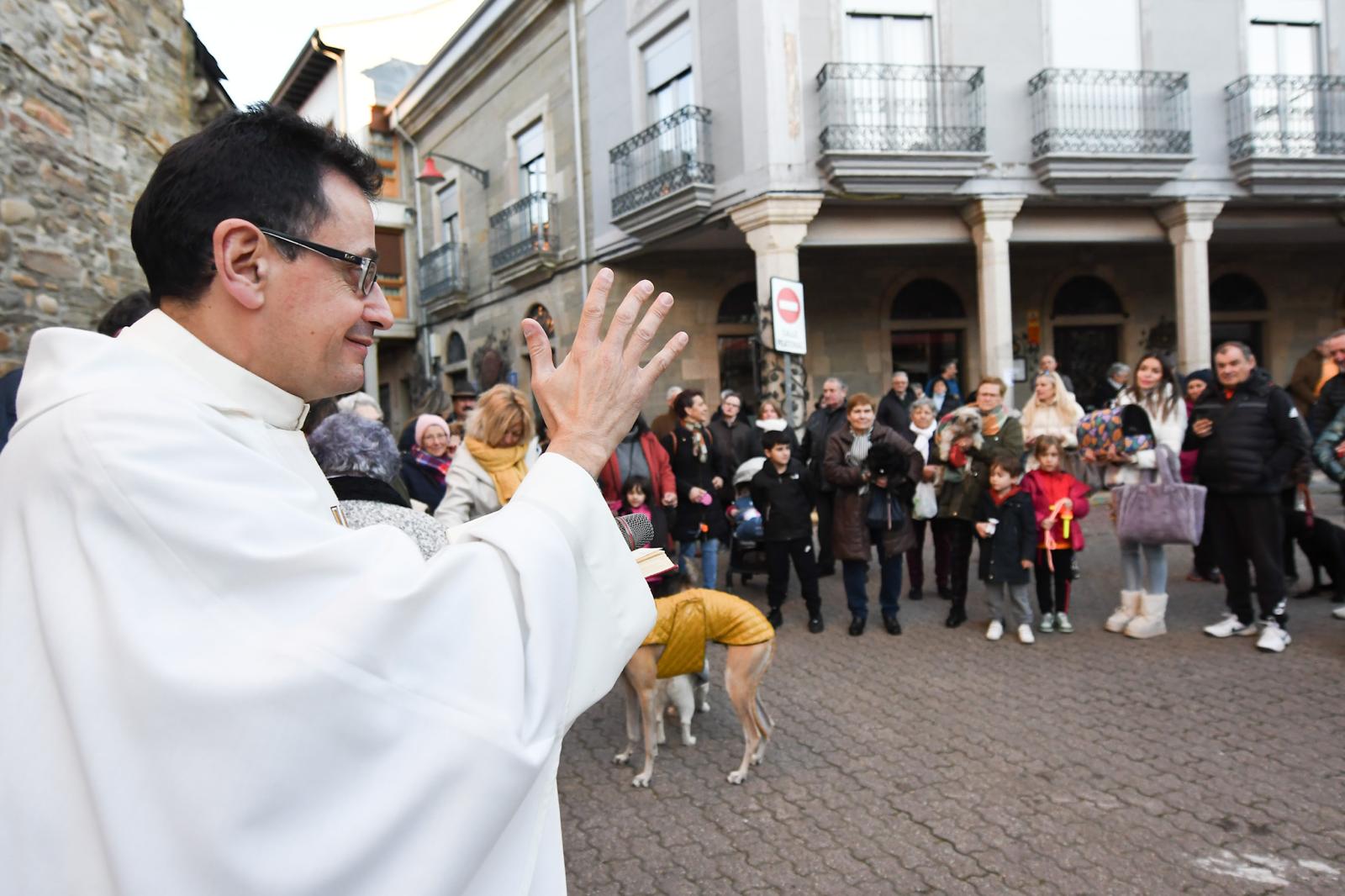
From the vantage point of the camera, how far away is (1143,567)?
20.4ft

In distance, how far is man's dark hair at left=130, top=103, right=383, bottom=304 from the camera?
1.12 meters

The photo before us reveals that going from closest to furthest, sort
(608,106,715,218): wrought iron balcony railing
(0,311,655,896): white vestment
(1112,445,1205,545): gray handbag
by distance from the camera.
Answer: (0,311,655,896): white vestment
(1112,445,1205,545): gray handbag
(608,106,715,218): wrought iron balcony railing

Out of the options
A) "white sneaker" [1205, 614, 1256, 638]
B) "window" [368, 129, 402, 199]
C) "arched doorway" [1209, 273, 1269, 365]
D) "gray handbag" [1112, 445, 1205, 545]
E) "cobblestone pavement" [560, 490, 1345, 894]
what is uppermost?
"window" [368, 129, 402, 199]

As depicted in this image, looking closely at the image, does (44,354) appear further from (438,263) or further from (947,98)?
(438,263)

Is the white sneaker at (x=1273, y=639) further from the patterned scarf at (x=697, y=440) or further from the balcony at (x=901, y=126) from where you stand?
the balcony at (x=901, y=126)

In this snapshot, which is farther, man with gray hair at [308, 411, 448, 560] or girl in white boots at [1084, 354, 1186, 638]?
girl in white boots at [1084, 354, 1186, 638]

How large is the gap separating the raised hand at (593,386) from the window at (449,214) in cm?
2055

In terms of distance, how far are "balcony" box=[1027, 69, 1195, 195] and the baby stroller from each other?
817 centimetres

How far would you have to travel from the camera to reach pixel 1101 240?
14.0 metres

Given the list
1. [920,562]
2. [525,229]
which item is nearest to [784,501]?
[920,562]

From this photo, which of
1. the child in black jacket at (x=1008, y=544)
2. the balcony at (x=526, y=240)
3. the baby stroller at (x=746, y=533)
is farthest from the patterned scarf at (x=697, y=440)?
the balcony at (x=526, y=240)

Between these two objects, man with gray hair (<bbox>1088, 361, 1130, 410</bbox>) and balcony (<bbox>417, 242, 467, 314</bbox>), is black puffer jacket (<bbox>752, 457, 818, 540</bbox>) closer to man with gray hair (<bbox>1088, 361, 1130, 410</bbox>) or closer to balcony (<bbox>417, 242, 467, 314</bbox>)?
man with gray hair (<bbox>1088, 361, 1130, 410</bbox>)

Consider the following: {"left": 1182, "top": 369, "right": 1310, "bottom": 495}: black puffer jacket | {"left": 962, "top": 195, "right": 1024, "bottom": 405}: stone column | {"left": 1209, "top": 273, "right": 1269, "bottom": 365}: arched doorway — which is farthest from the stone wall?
{"left": 1209, "top": 273, "right": 1269, "bottom": 365}: arched doorway

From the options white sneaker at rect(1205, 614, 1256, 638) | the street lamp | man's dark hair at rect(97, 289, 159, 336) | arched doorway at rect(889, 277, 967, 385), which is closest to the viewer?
man's dark hair at rect(97, 289, 159, 336)
